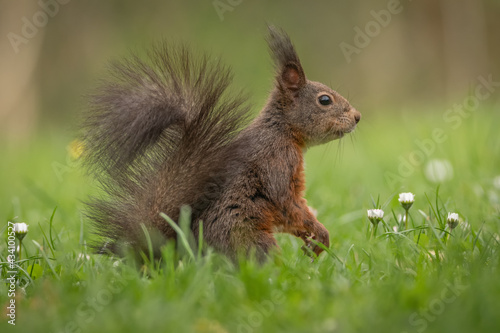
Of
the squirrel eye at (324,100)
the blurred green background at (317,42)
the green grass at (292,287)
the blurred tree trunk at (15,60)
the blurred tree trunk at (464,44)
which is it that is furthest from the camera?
the blurred green background at (317,42)

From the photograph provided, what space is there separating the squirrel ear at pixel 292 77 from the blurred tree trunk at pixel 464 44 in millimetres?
6453

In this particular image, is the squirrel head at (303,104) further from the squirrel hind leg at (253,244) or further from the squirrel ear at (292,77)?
the squirrel hind leg at (253,244)

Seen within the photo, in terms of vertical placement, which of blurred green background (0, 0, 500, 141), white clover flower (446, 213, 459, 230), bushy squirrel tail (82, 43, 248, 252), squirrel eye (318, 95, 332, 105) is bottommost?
white clover flower (446, 213, 459, 230)

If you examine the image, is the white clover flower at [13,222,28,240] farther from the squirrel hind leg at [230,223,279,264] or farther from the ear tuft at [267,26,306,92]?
the ear tuft at [267,26,306,92]

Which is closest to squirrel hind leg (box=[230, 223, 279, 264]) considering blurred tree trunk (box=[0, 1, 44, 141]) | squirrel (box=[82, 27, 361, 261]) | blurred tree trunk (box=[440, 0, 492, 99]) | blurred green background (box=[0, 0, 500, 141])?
squirrel (box=[82, 27, 361, 261])

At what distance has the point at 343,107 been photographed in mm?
2725

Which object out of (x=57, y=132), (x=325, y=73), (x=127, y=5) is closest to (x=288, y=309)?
(x=57, y=132)

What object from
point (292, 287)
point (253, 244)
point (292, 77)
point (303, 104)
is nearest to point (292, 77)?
point (292, 77)

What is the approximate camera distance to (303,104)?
104 inches

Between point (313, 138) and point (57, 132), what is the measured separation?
5.97 m

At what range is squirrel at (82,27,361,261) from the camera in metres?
2.19

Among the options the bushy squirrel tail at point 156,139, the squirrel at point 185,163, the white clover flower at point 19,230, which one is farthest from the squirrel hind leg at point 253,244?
the white clover flower at point 19,230

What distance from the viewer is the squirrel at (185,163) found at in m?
2.19

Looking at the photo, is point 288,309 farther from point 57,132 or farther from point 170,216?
point 57,132
